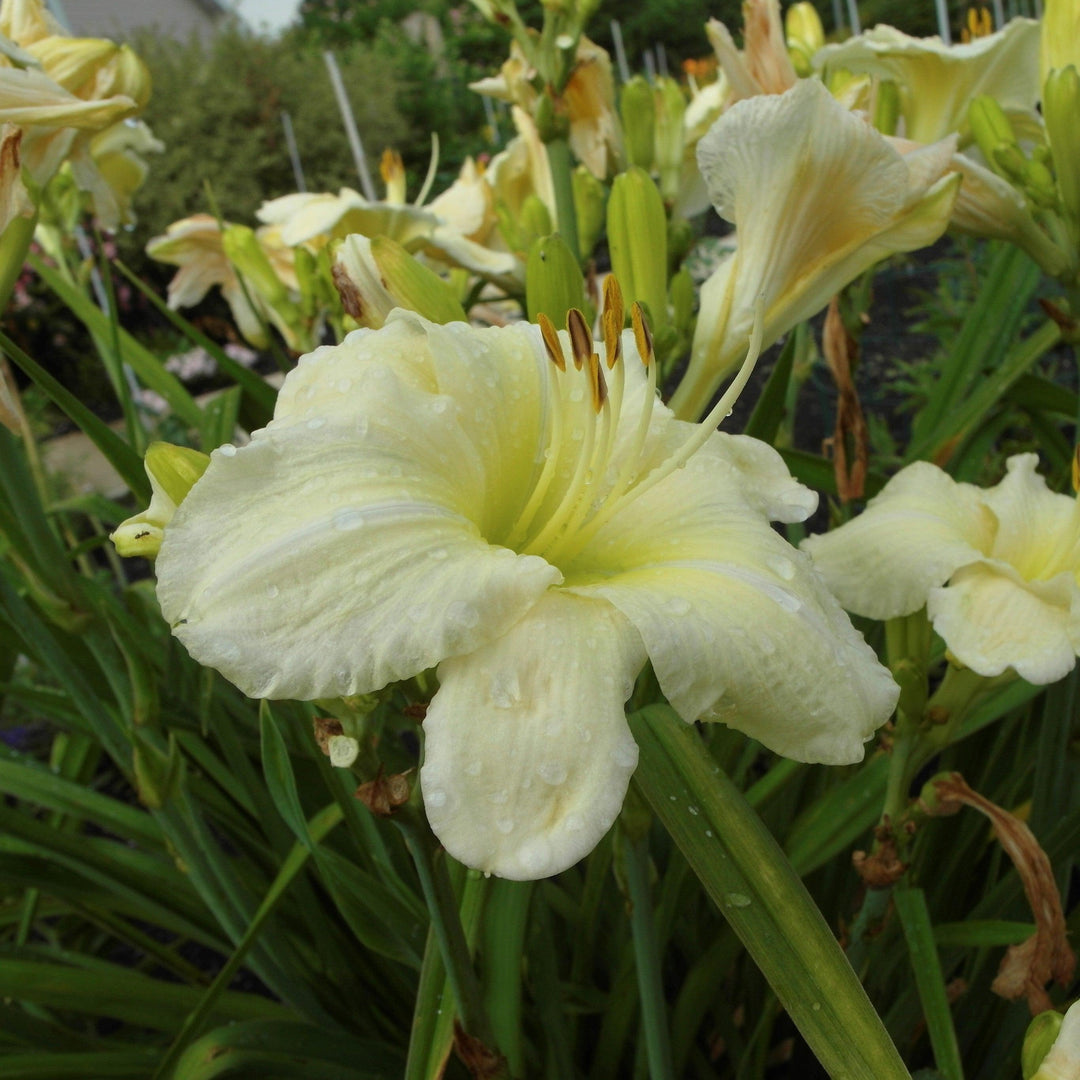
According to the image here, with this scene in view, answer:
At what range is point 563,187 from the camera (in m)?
0.96

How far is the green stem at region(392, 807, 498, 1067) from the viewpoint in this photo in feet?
1.69

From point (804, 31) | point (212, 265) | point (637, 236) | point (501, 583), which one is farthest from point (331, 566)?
point (804, 31)

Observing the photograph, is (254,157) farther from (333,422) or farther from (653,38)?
(653,38)

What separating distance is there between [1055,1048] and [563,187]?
831 millimetres

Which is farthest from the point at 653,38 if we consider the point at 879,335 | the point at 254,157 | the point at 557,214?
the point at 557,214

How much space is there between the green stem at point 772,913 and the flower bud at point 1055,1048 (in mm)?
85

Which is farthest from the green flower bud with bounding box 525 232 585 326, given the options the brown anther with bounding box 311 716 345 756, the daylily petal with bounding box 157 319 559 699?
the brown anther with bounding box 311 716 345 756

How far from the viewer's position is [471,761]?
385 millimetres

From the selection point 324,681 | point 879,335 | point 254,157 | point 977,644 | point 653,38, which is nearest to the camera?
point 324,681

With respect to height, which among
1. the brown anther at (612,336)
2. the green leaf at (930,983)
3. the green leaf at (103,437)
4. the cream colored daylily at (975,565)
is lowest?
the green leaf at (930,983)

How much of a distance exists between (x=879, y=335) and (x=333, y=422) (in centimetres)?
346

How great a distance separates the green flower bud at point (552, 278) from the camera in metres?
0.58

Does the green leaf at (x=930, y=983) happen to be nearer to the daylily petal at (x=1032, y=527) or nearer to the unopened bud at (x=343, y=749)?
the daylily petal at (x=1032, y=527)

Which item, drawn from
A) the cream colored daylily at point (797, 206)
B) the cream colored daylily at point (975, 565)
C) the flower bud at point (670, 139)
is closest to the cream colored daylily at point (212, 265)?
the flower bud at point (670, 139)
